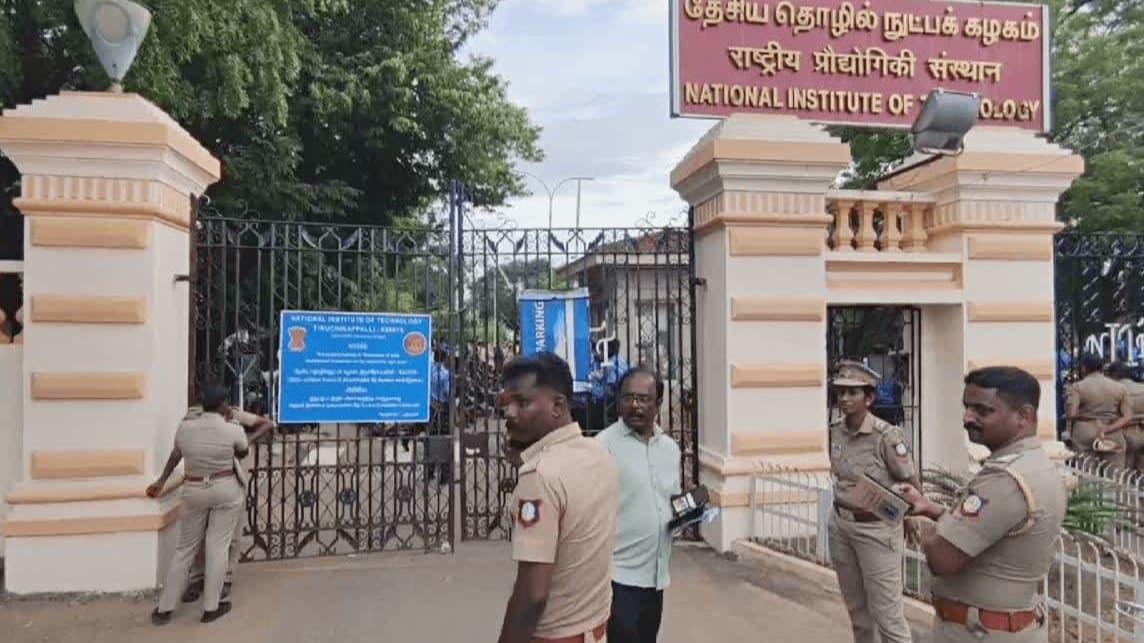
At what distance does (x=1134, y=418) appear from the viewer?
752 cm

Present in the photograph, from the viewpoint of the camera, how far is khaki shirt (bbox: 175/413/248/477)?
4996mm

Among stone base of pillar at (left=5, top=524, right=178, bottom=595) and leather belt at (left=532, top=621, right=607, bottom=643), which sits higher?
leather belt at (left=532, top=621, right=607, bottom=643)

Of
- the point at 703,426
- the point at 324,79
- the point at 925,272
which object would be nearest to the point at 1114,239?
the point at 925,272

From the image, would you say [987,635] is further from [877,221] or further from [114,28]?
[114,28]

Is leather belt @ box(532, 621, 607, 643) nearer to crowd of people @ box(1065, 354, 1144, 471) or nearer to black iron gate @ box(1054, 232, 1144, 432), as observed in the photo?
crowd of people @ box(1065, 354, 1144, 471)

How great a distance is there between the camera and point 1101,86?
12.5m

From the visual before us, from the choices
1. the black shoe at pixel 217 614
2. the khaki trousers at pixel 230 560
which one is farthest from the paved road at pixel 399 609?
the khaki trousers at pixel 230 560

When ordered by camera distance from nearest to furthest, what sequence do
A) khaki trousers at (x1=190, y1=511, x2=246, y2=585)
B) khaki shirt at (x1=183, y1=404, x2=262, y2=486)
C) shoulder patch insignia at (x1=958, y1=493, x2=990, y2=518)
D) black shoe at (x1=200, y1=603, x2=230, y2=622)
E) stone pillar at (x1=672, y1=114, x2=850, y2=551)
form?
shoulder patch insignia at (x1=958, y1=493, x2=990, y2=518)
black shoe at (x1=200, y1=603, x2=230, y2=622)
khaki shirt at (x1=183, y1=404, x2=262, y2=486)
khaki trousers at (x1=190, y1=511, x2=246, y2=585)
stone pillar at (x1=672, y1=114, x2=850, y2=551)

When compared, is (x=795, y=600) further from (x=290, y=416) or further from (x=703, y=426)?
(x=290, y=416)

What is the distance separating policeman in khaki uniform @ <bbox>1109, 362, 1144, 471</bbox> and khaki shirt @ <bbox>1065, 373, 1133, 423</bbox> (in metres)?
0.11

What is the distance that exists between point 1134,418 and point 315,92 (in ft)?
35.9

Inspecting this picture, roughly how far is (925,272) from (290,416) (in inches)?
205

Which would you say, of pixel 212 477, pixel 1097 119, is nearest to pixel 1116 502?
pixel 212 477

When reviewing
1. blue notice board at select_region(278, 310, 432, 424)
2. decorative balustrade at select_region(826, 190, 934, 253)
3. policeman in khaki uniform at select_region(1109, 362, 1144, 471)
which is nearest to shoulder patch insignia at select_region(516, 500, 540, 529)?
blue notice board at select_region(278, 310, 432, 424)
